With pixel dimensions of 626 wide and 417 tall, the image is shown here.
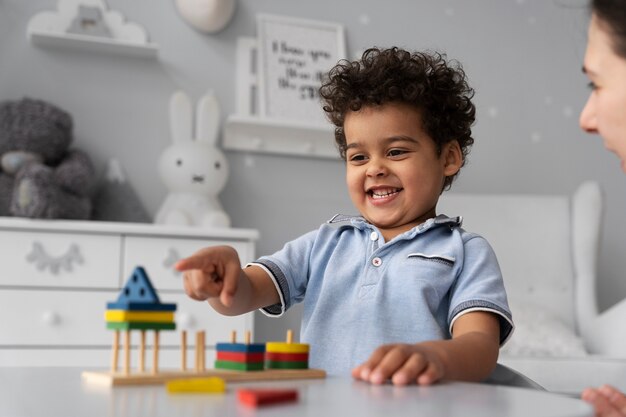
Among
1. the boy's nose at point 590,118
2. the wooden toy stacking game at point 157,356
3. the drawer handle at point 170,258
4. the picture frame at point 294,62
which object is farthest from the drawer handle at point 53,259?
the boy's nose at point 590,118

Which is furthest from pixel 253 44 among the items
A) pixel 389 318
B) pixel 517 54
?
pixel 389 318

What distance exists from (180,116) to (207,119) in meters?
0.08

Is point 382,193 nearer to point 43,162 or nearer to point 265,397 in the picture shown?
point 265,397

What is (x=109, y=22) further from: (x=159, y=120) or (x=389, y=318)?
(x=389, y=318)

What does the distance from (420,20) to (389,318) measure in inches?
73.6

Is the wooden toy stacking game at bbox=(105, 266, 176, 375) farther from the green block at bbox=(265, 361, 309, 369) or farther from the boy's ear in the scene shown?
the boy's ear

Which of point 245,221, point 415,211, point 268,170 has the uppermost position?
point 268,170

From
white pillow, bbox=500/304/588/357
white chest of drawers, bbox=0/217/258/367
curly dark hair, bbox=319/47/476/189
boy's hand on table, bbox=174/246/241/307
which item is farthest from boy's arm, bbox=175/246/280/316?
→ white pillow, bbox=500/304/588/357

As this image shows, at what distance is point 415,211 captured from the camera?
1106mm

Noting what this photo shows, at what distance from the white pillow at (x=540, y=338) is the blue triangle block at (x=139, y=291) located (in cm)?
141

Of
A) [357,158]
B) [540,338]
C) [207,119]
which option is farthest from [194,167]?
[357,158]

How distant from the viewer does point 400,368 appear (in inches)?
26.5

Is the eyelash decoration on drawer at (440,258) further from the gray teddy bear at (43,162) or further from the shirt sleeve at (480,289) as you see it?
the gray teddy bear at (43,162)

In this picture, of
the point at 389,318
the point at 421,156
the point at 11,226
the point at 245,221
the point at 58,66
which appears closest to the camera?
the point at 389,318
